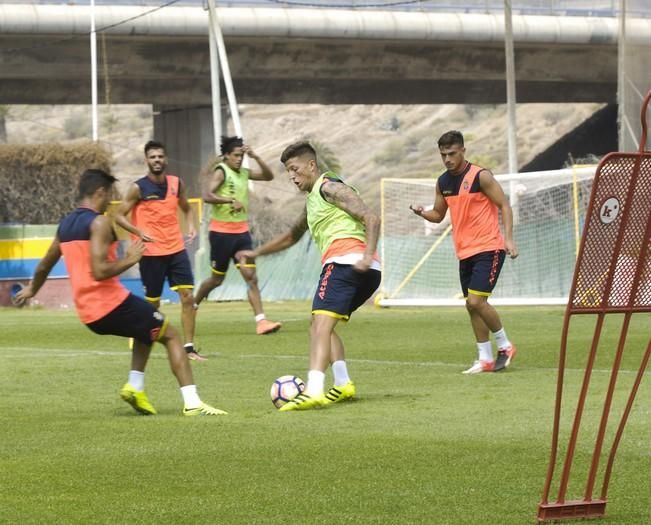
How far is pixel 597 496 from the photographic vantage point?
280 inches

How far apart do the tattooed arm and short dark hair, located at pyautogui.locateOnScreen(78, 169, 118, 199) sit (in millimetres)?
1748

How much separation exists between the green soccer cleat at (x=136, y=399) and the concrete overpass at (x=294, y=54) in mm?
40641

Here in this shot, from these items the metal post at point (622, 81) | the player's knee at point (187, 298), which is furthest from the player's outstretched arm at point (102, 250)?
the metal post at point (622, 81)

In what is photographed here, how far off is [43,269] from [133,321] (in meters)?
0.82

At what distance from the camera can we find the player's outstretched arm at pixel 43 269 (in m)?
10.9

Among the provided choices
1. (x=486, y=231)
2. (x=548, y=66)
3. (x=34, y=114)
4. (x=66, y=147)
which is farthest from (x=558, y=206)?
(x=34, y=114)

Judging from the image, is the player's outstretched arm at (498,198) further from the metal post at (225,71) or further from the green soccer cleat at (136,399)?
the metal post at (225,71)

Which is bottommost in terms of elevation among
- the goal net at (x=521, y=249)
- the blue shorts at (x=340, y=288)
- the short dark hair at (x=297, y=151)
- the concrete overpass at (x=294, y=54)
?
the goal net at (x=521, y=249)

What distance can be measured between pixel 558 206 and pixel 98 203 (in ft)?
63.4

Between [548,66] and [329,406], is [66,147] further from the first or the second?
[329,406]

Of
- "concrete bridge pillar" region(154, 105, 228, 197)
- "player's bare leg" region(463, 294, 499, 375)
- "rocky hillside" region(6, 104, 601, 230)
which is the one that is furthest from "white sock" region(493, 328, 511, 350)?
"rocky hillside" region(6, 104, 601, 230)

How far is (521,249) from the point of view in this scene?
29891 millimetres

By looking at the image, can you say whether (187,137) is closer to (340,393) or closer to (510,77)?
(510,77)

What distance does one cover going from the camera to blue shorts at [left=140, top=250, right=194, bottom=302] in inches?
656
